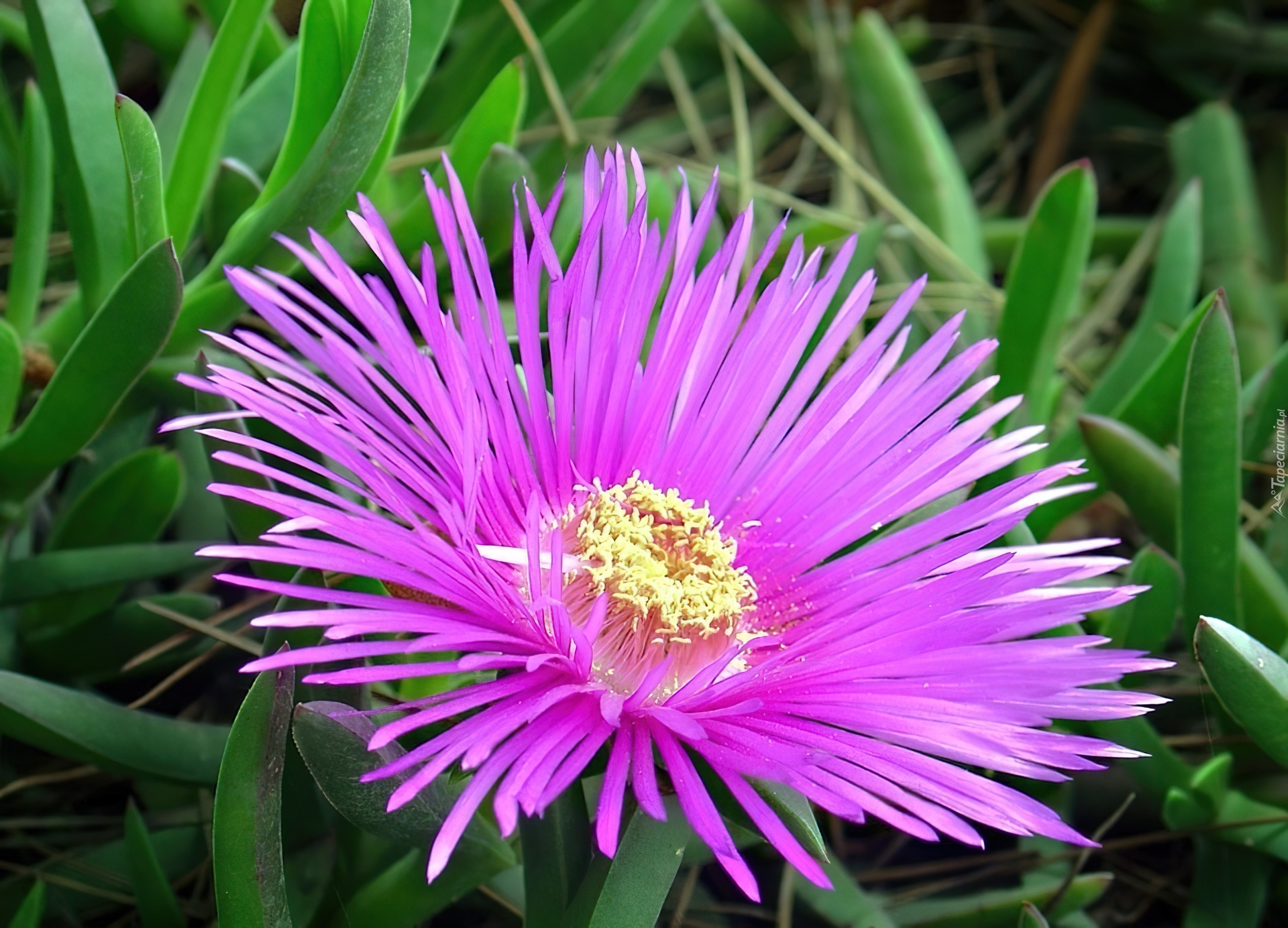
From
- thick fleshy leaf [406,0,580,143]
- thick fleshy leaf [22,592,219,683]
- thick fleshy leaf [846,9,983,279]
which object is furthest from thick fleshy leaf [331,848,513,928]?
thick fleshy leaf [846,9,983,279]

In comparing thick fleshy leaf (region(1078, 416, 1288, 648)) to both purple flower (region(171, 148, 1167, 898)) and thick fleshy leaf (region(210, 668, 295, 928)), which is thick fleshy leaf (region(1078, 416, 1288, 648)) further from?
thick fleshy leaf (region(210, 668, 295, 928))

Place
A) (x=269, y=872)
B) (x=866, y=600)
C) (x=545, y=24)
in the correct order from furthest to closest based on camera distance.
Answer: (x=545, y=24) < (x=866, y=600) < (x=269, y=872)

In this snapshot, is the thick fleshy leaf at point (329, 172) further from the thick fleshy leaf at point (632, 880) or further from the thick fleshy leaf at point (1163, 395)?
the thick fleshy leaf at point (1163, 395)

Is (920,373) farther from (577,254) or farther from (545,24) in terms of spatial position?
(545,24)

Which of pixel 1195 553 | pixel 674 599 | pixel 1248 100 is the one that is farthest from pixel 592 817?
pixel 1248 100

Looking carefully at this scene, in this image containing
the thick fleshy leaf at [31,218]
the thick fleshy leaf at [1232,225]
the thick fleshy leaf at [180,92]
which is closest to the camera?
the thick fleshy leaf at [31,218]

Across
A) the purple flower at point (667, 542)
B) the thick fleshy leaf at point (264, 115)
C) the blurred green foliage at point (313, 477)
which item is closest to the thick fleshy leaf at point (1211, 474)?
the blurred green foliage at point (313, 477)

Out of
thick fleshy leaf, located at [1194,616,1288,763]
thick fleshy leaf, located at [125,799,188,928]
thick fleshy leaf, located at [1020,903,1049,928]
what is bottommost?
thick fleshy leaf, located at [1020,903,1049,928]
